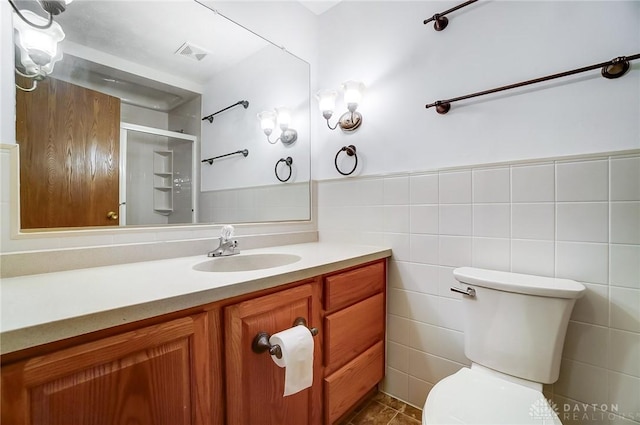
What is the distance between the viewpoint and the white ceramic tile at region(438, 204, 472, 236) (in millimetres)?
1269

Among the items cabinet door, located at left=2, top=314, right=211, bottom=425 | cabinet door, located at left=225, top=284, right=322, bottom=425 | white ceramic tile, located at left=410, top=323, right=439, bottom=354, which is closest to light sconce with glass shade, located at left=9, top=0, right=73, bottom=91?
cabinet door, located at left=2, top=314, right=211, bottom=425

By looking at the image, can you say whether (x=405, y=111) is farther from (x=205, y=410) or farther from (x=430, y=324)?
(x=205, y=410)

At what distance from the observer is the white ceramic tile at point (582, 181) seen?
0.99 meters

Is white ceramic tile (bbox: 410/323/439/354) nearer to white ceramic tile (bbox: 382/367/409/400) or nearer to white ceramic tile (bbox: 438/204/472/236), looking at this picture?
white ceramic tile (bbox: 382/367/409/400)

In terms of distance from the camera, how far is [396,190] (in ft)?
4.89

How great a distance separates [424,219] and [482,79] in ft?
2.26

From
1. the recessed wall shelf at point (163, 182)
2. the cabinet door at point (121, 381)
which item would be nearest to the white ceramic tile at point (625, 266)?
the cabinet door at point (121, 381)

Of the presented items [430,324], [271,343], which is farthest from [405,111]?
[271,343]

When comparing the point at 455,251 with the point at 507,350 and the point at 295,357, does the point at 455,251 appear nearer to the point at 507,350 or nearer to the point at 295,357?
the point at 507,350

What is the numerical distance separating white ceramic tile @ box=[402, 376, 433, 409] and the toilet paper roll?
83 centimetres

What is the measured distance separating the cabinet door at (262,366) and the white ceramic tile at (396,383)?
0.63 m

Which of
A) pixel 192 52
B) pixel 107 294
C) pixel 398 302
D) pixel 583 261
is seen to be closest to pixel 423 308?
pixel 398 302

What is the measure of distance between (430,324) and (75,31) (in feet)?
6.36

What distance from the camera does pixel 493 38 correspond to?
3.99 ft
